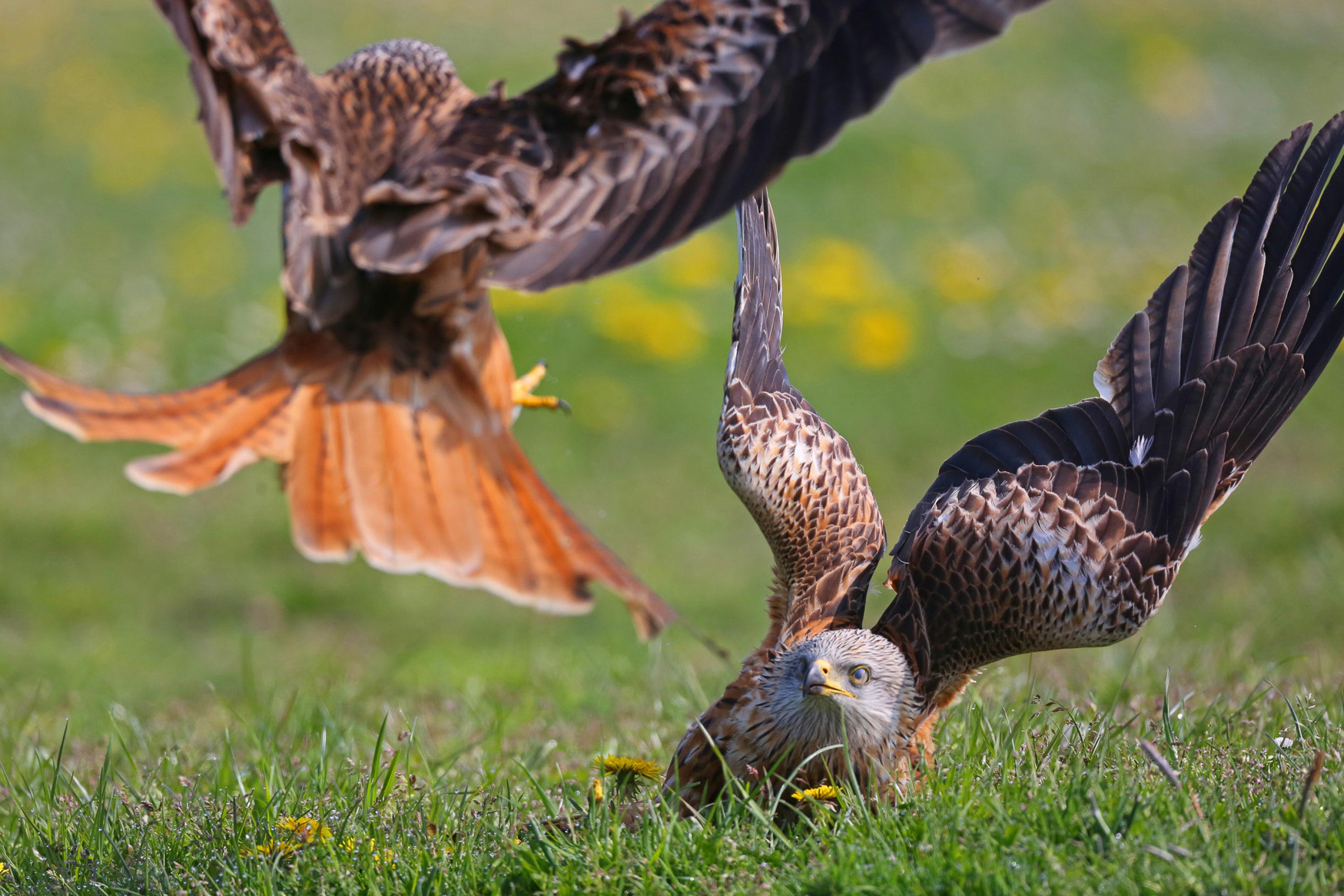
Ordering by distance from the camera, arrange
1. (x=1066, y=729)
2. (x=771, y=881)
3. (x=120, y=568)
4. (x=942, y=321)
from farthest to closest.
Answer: (x=942, y=321)
(x=120, y=568)
(x=1066, y=729)
(x=771, y=881)

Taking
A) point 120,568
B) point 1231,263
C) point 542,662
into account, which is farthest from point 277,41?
point 120,568

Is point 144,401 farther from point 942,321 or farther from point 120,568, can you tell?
point 942,321

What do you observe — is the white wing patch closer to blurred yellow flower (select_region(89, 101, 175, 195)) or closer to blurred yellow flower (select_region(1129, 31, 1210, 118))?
blurred yellow flower (select_region(89, 101, 175, 195))

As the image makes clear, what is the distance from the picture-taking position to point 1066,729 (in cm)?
384

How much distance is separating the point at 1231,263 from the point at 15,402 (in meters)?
7.63

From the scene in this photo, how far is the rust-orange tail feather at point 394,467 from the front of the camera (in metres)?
3.70

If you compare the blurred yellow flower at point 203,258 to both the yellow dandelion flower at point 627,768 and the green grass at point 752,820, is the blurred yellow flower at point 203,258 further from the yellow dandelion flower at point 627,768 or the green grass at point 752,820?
the yellow dandelion flower at point 627,768

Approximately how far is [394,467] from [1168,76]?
13899mm

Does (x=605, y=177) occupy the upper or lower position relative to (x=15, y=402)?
upper

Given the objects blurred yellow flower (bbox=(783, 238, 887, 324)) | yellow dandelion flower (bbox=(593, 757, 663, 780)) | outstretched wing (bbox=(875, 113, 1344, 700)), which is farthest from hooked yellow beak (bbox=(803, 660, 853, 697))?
blurred yellow flower (bbox=(783, 238, 887, 324))

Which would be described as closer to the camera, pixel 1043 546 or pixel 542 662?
pixel 1043 546

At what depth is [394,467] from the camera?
12.6ft

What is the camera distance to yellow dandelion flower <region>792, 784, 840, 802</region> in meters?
3.15

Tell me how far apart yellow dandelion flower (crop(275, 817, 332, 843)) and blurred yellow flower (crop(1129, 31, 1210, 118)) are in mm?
13792
